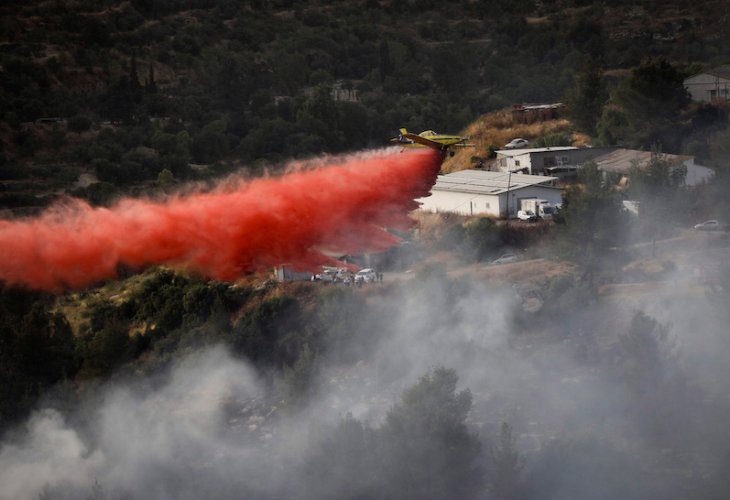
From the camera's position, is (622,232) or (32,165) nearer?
(622,232)

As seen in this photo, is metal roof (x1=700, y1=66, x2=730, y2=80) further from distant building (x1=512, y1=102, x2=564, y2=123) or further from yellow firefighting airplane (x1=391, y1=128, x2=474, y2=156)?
yellow firefighting airplane (x1=391, y1=128, x2=474, y2=156)

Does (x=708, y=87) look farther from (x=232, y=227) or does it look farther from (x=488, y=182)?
(x=232, y=227)

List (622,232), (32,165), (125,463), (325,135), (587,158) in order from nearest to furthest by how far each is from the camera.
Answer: (125,463), (622,232), (587,158), (32,165), (325,135)

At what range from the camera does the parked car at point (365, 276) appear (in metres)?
60.6

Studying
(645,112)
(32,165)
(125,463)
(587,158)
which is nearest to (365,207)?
(125,463)

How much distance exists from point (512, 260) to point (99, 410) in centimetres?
2278

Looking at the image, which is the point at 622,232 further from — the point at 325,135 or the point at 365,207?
the point at 325,135

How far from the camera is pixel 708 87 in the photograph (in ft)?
277

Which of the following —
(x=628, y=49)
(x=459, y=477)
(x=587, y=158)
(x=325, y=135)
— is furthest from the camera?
(x=628, y=49)

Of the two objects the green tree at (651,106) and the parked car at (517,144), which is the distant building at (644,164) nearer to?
the green tree at (651,106)

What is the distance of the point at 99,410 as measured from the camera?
55031 millimetres

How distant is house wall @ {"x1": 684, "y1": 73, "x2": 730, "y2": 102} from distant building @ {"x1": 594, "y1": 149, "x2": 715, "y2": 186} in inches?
502

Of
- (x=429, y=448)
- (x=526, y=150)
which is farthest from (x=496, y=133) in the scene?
(x=429, y=448)

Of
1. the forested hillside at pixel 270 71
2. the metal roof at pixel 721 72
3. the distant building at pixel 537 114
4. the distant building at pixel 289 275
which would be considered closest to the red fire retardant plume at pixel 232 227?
the distant building at pixel 289 275
